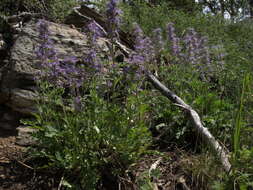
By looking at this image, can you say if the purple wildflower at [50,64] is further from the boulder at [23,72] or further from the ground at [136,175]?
the ground at [136,175]

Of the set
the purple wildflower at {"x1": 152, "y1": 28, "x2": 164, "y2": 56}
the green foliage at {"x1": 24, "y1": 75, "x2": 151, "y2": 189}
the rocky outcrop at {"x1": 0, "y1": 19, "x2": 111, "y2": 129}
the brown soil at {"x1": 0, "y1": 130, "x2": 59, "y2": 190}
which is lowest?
the brown soil at {"x1": 0, "y1": 130, "x2": 59, "y2": 190}

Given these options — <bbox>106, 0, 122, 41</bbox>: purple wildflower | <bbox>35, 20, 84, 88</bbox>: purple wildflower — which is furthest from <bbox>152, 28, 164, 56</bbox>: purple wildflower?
<bbox>35, 20, 84, 88</bbox>: purple wildflower

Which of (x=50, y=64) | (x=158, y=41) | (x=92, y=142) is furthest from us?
(x=158, y=41)

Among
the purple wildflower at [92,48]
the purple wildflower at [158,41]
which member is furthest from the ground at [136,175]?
the purple wildflower at [158,41]

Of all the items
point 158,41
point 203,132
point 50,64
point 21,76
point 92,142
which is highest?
point 158,41

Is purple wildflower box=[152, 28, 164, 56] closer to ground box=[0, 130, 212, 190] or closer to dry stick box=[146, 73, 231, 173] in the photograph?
dry stick box=[146, 73, 231, 173]

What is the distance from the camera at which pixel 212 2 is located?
63.7 ft

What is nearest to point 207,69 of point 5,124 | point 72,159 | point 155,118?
point 155,118

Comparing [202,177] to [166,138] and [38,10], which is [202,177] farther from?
[38,10]

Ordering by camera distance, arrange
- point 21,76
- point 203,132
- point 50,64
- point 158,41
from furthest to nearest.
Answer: point 158,41, point 21,76, point 203,132, point 50,64

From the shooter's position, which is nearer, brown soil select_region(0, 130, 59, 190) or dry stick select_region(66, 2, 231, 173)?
dry stick select_region(66, 2, 231, 173)

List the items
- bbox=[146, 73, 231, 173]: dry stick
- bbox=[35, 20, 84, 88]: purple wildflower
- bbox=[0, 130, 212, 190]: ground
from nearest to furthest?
bbox=[146, 73, 231, 173]: dry stick
bbox=[0, 130, 212, 190]: ground
bbox=[35, 20, 84, 88]: purple wildflower

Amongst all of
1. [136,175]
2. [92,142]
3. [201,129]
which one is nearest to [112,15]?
[92,142]

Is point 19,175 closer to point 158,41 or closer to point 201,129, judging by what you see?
point 201,129
